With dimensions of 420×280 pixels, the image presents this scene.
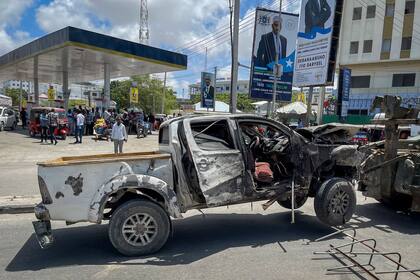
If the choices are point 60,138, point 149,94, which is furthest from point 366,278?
point 149,94

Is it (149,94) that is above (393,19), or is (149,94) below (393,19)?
below

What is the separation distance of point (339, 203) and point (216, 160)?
7.53ft

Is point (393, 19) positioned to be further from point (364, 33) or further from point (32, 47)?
point (32, 47)

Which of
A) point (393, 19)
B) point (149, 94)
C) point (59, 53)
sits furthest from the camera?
point (149, 94)

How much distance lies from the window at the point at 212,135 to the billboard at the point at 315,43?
13884 mm

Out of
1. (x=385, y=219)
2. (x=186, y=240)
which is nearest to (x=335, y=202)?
(x=385, y=219)

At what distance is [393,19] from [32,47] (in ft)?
113

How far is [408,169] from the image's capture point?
21.2 ft

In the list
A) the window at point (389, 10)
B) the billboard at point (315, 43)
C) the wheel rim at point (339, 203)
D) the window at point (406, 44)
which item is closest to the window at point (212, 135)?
the wheel rim at point (339, 203)

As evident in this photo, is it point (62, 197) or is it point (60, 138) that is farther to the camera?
point (60, 138)

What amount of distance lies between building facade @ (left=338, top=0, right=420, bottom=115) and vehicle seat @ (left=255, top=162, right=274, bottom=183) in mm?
35451

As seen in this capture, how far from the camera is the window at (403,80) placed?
38.0 meters

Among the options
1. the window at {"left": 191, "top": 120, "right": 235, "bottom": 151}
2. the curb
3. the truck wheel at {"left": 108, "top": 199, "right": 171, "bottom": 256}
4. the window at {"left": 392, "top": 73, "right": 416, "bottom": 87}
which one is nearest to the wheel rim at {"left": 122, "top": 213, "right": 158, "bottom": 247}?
the truck wheel at {"left": 108, "top": 199, "right": 171, "bottom": 256}

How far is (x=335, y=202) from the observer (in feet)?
19.7
